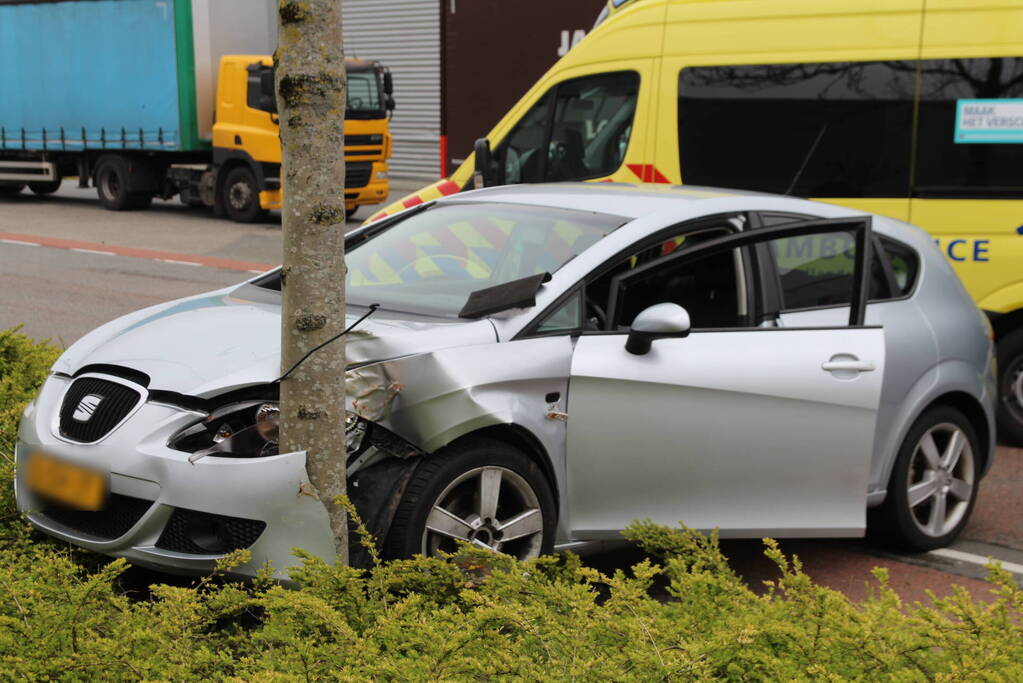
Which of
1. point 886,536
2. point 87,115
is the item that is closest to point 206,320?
point 886,536

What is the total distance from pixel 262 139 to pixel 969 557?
15740 mm

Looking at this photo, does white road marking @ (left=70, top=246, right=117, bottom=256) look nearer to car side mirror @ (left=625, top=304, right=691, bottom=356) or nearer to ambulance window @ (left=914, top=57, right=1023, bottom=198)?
ambulance window @ (left=914, top=57, right=1023, bottom=198)

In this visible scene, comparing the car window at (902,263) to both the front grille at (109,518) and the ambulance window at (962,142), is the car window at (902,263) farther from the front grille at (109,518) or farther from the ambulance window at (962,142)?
the front grille at (109,518)

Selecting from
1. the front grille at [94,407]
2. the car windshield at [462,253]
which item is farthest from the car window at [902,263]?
the front grille at [94,407]

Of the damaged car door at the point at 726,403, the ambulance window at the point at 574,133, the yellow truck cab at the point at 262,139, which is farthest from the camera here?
the yellow truck cab at the point at 262,139

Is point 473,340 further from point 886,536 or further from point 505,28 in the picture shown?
point 505,28

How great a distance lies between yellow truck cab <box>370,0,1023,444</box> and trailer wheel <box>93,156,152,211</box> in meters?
14.3

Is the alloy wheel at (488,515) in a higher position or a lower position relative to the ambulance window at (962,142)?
lower

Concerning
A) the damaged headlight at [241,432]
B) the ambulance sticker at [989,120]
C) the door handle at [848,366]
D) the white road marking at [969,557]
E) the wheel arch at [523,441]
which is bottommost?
the white road marking at [969,557]

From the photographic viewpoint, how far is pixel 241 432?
4105 millimetres

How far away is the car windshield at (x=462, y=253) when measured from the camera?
4.88 m

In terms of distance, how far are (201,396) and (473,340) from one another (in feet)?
2.97

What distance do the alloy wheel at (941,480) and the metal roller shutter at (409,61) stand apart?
22.9 metres

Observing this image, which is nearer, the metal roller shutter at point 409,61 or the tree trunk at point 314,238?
the tree trunk at point 314,238
